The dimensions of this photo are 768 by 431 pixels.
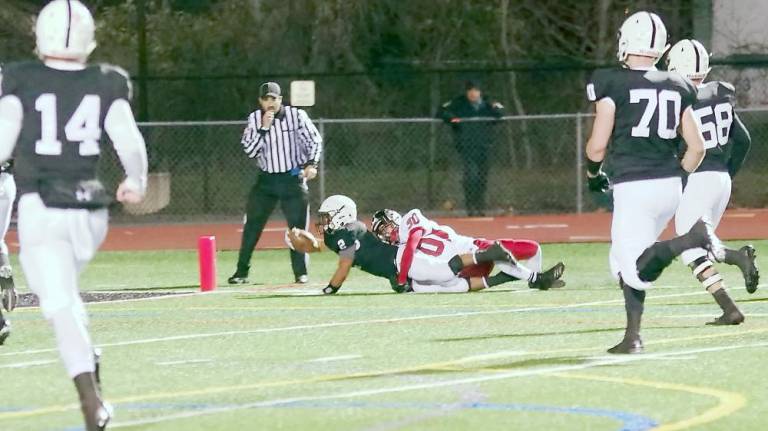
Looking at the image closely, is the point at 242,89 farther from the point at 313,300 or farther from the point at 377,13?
the point at 313,300

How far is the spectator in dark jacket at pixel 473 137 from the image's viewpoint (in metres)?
25.0

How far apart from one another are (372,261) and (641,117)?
486 centimetres

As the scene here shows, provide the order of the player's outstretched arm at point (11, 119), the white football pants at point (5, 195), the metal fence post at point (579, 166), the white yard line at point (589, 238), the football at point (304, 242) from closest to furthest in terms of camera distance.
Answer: the player's outstretched arm at point (11, 119), the white football pants at point (5, 195), the football at point (304, 242), the white yard line at point (589, 238), the metal fence post at point (579, 166)

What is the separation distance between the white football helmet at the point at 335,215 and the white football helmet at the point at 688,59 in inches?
144

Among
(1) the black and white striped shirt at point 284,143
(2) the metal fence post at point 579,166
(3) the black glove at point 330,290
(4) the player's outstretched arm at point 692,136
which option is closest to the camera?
(4) the player's outstretched arm at point 692,136

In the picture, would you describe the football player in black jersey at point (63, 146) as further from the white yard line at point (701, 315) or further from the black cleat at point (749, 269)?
the black cleat at point (749, 269)

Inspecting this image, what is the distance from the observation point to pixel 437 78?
2986cm

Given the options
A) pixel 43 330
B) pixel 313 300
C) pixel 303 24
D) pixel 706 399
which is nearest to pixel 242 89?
pixel 303 24

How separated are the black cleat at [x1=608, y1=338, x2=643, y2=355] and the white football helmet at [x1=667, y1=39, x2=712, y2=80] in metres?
2.52

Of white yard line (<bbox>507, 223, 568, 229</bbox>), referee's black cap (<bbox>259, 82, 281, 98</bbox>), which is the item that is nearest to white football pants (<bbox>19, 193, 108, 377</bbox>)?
referee's black cap (<bbox>259, 82, 281, 98</bbox>)

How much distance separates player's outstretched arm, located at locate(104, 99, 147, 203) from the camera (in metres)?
8.48

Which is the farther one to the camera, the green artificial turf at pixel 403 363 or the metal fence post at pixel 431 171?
the metal fence post at pixel 431 171

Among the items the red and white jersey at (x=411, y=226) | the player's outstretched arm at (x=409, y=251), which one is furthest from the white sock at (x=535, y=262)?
the player's outstretched arm at (x=409, y=251)

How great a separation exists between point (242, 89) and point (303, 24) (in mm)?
2498
